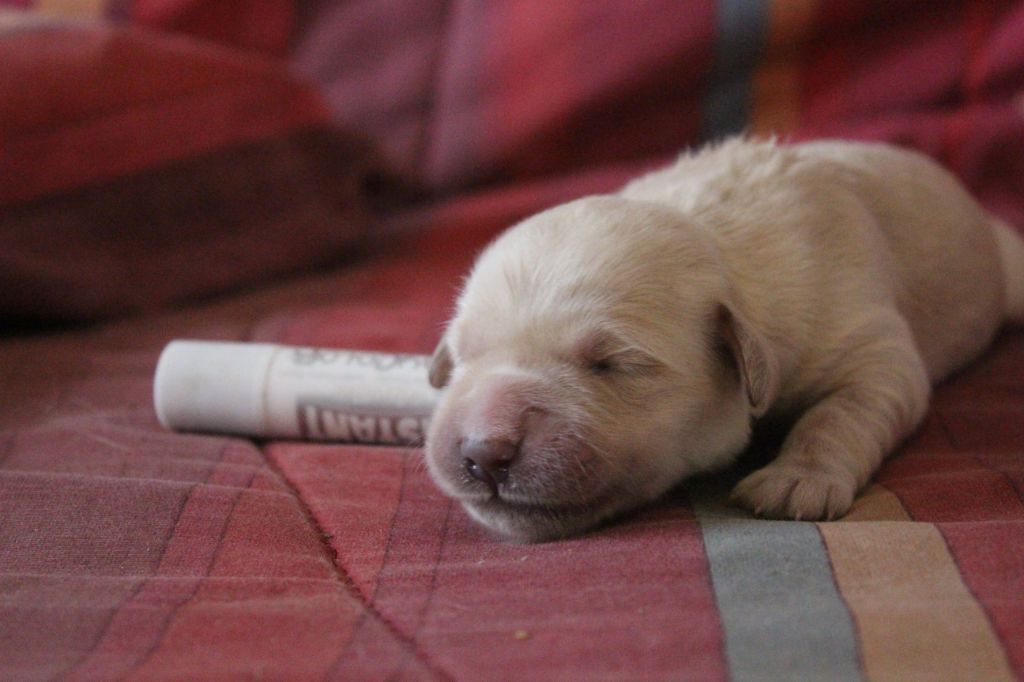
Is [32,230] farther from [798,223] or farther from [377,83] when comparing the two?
[798,223]

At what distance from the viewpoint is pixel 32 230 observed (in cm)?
292

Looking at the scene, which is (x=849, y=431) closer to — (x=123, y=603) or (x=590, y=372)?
(x=590, y=372)

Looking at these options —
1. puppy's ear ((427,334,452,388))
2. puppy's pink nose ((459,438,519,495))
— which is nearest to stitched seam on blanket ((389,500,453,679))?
puppy's pink nose ((459,438,519,495))

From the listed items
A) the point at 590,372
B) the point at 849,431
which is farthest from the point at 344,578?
the point at 849,431

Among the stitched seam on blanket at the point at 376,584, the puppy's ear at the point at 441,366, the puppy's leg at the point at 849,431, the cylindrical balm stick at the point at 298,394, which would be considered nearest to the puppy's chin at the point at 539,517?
the stitched seam on blanket at the point at 376,584

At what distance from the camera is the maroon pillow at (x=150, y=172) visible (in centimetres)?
294

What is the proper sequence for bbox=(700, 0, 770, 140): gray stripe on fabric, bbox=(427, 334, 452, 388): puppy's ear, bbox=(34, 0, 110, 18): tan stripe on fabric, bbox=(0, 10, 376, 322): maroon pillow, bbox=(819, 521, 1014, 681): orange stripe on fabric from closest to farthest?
1. bbox=(819, 521, 1014, 681): orange stripe on fabric
2. bbox=(427, 334, 452, 388): puppy's ear
3. bbox=(0, 10, 376, 322): maroon pillow
4. bbox=(700, 0, 770, 140): gray stripe on fabric
5. bbox=(34, 0, 110, 18): tan stripe on fabric

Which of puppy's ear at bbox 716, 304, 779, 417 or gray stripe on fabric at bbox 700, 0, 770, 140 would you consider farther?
gray stripe on fabric at bbox 700, 0, 770, 140

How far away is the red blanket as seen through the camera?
→ 1316 mm

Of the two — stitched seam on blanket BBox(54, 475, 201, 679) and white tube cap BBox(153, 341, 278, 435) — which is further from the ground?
stitched seam on blanket BBox(54, 475, 201, 679)

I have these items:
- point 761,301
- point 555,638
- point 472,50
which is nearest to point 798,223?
point 761,301

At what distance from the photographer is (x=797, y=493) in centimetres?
171

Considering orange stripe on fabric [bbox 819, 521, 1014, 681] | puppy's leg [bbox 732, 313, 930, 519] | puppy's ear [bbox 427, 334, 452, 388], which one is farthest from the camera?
puppy's ear [bbox 427, 334, 452, 388]

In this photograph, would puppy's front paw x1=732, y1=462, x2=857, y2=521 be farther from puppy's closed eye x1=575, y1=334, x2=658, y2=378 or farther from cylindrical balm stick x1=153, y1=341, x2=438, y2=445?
cylindrical balm stick x1=153, y1=341, x2=438, y2=445
